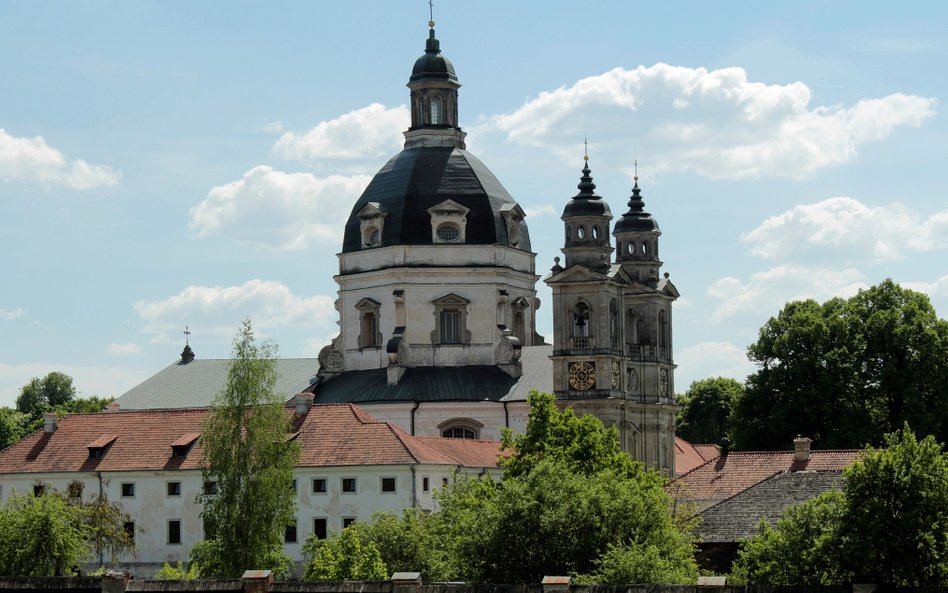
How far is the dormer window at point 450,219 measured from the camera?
337ft

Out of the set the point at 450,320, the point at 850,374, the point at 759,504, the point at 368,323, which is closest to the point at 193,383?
the point at 368,323

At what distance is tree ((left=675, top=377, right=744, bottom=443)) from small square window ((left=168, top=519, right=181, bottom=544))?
69988 mm

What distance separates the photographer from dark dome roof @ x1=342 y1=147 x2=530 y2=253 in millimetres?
103125

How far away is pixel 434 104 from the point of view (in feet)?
356

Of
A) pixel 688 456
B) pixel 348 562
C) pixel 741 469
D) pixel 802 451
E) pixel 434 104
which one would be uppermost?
pixel 434 104

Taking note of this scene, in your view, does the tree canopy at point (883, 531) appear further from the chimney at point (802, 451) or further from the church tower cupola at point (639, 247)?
the church tower cupola at point (639, 247)

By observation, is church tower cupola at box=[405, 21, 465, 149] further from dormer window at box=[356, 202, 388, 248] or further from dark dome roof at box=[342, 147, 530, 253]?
dormer window at box=[356, 202, 388, 248]

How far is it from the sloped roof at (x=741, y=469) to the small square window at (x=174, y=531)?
20.3 meters

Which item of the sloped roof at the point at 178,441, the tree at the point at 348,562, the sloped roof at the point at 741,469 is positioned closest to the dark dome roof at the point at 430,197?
the sloped roof at the point at 178,441

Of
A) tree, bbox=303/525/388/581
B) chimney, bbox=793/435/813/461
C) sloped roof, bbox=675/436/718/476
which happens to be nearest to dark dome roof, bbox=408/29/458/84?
sloped roof, bbox=675/436/718/476

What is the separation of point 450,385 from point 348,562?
37912 mm

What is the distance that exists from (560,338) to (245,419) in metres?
26.3

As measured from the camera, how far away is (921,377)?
104438 mm

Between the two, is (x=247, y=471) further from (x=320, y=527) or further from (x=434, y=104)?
(x=434, y=104)
